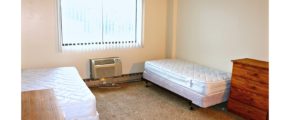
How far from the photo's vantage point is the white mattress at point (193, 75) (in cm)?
328

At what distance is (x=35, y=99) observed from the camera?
1630mm

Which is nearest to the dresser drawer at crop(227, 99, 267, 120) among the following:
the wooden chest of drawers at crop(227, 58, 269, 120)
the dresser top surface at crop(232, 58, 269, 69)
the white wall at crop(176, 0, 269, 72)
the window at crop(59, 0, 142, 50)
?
the wooden chest of drawers at crop(227, 58, 269, 120)

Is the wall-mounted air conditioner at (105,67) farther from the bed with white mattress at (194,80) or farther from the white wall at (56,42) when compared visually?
the bed with white mattress at (194,80)

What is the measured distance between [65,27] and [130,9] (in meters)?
1.19

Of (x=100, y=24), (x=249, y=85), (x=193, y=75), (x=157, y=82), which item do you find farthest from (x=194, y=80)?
(x=100, y=24)

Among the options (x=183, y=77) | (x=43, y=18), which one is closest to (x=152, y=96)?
(x=183, y=77)

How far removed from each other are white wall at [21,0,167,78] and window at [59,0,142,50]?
122 mm

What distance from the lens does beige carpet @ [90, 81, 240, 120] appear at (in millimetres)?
3238

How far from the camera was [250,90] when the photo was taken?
9.97 ft

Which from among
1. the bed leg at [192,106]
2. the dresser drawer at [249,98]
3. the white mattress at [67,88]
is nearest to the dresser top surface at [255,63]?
the dresser drawer at [249,98]

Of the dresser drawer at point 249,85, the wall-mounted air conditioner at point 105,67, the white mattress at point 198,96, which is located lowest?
the white mattress at point 198,96

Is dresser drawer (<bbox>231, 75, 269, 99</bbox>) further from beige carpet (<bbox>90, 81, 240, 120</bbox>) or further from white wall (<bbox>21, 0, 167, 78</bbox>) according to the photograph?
white wall (<bbox>21, 0, 167, 78</bbox>)
